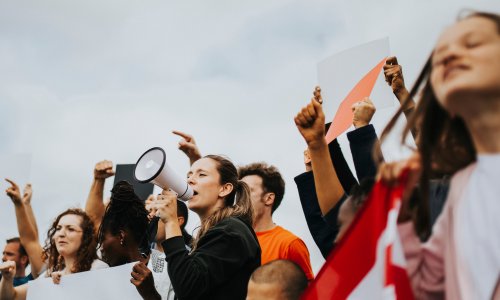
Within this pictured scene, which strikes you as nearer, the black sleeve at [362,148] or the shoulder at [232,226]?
the black sleeve at [362,148]

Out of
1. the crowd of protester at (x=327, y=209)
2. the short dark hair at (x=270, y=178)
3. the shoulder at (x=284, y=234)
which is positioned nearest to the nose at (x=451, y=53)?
the crowd of protester at (x=327, y=209)

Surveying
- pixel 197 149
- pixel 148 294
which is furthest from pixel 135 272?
pixel 197 149

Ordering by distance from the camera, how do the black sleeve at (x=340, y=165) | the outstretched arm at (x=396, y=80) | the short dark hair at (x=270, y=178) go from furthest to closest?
the short dark hair at (x=270, y=178), the outstretched arm at (x=396, y=80), the black sleeve at (x=340, y=165)

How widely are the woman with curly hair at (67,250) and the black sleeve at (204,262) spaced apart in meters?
1.22

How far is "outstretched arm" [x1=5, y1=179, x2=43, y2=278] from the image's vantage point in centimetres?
478

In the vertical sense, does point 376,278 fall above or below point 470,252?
below

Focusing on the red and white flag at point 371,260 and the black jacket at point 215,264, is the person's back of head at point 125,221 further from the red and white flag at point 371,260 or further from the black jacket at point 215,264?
the red and white flag at point 371,260

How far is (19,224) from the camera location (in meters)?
4.86

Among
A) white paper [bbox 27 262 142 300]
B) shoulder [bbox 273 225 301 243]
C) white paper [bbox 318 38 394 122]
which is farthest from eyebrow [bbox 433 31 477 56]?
shoulder [bbox 273 225 301 243]

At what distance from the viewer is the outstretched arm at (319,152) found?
2.41 metres

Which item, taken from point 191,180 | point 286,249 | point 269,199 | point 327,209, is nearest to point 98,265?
point 191,180

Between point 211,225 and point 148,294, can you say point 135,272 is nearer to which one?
point 148,294

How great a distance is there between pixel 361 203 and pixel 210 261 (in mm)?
1452

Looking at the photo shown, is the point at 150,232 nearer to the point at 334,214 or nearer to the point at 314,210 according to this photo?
the point at 314,210
